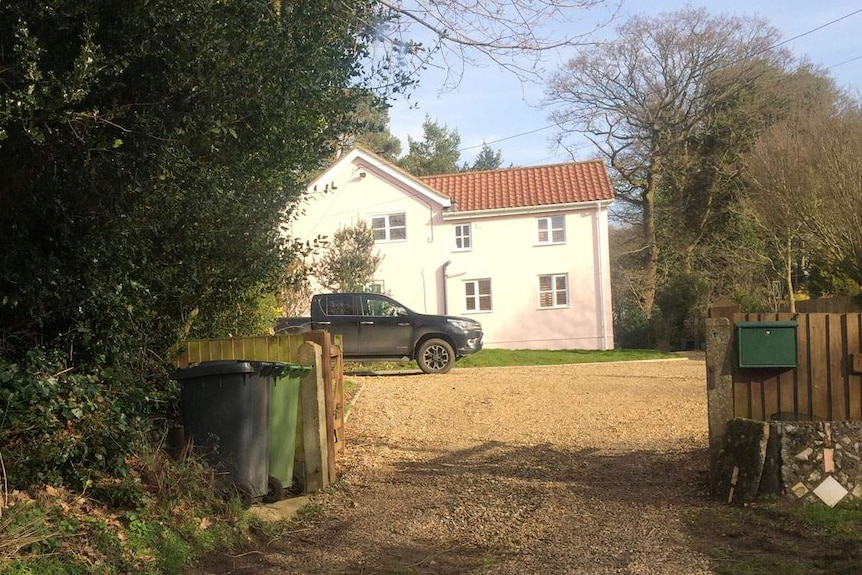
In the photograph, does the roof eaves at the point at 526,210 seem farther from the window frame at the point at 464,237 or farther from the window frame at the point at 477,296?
the window frame at the point at 477,296

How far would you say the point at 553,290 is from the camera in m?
30.5

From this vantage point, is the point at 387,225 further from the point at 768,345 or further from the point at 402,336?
the point at 768,345

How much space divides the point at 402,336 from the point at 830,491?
41.3 feet

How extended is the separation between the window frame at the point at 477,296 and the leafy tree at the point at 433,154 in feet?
81.3

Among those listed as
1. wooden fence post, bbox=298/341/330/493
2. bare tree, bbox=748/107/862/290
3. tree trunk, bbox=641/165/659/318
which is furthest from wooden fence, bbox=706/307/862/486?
tree trunk, bbox=641/165/659/318

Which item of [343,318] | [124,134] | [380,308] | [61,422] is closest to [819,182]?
[380,308]

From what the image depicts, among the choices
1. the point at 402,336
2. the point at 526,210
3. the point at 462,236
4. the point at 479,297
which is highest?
the point at 526,210

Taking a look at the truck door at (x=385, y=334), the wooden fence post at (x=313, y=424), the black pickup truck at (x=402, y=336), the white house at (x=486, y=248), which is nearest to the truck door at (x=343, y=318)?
the black pickup truck at (x=402, y=336)

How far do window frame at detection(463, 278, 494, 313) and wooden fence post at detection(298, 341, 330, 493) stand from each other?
2351 centimetres

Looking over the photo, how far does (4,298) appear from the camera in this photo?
17.9 ft

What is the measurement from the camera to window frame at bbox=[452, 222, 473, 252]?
3086cm

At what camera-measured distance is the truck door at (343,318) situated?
59.3 feet

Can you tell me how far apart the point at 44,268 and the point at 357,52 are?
411 cm

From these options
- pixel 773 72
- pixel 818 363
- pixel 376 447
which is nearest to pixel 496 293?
pixel 773 72
